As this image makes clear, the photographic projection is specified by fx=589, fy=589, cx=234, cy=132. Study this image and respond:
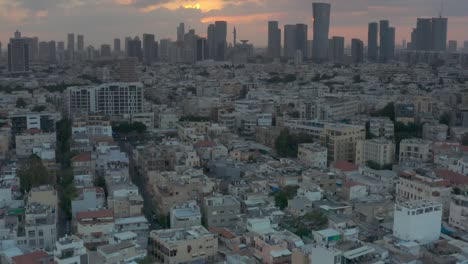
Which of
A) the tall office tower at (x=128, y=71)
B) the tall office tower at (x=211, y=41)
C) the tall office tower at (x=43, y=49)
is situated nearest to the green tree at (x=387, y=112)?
the tall office tower at (x=128, y=71)

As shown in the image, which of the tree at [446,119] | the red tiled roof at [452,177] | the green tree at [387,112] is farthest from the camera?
the green tree at [387,112]

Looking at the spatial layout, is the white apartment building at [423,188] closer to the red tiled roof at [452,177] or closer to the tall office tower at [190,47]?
the red tiled roof at [452,177]

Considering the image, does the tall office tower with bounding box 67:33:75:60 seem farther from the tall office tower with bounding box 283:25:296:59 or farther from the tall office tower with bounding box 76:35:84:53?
the tall office tower with bounding box 283:25:296:59

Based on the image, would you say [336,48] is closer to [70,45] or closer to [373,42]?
[373,42]

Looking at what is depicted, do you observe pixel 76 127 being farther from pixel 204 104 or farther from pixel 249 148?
pixel 204 104

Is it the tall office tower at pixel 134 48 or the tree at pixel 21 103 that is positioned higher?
the tall office tower at pixel 134 48

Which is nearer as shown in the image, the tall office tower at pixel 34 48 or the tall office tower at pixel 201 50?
the tall office tower at pixel 201 50

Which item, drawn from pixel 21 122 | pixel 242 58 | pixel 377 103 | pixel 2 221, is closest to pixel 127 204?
pixel 2 221

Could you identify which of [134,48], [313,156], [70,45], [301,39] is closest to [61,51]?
[70,45]
